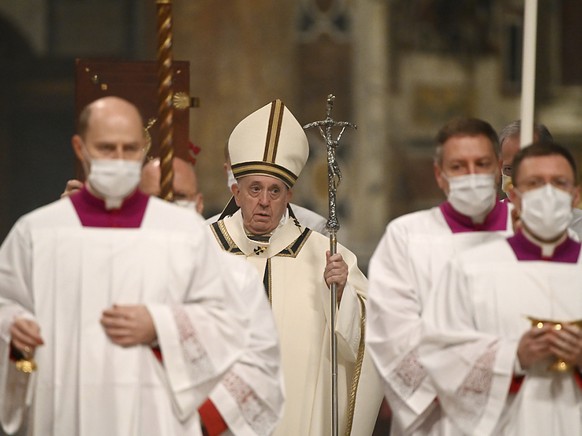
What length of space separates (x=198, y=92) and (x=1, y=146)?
65.7 inches

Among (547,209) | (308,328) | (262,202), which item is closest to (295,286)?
(308,328)

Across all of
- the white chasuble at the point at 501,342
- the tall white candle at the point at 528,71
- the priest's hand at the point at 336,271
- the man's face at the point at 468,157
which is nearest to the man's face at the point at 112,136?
the man's face at the point at 468,157

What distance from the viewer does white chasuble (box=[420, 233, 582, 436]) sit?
5836 millimetres

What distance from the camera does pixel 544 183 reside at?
5.82 meters

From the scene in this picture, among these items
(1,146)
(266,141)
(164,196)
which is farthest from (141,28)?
(164,196)

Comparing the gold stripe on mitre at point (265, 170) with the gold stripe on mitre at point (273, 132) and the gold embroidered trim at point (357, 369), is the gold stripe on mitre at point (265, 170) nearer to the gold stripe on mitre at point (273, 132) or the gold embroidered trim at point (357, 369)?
the gold stripe on mitre at point (273, 132)

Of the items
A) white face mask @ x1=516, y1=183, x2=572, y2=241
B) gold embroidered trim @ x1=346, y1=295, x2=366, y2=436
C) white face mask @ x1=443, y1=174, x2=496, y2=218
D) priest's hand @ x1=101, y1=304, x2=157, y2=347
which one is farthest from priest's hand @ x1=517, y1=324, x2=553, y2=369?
gold embroidered trim @ x1=346, y1=295, x2=366, y2=436

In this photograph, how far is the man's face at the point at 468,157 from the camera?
611 centimetres

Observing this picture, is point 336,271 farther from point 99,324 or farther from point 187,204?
point 99,324

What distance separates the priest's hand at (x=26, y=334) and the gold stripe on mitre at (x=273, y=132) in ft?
8.00

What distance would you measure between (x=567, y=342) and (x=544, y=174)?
64 centimetres

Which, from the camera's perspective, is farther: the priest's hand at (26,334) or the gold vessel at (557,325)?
the gold vessel at (557,325)

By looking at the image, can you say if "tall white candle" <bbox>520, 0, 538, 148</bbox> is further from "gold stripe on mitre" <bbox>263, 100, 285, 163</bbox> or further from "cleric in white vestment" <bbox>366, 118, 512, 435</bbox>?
"gold stripe on mitre" <bbox>263, 100, 285, 163</bbox>

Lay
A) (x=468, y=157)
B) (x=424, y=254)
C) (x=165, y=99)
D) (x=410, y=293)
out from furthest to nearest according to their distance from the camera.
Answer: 1. (x=424, y=254)
2. (x=410, y=293)
3. (x=468, y=157)
4. (x=165, y=99)
